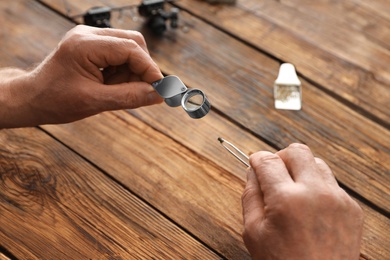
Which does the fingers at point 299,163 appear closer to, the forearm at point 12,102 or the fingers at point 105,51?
the fingers at point 105,51

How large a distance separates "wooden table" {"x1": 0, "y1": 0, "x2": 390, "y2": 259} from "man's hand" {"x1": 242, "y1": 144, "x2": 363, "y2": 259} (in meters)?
0.16

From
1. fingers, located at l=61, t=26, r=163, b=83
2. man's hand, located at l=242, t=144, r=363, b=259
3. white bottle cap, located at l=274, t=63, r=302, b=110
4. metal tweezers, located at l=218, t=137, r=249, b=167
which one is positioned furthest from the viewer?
white bottle cap, located at l=274, t=63, r=302, b=110

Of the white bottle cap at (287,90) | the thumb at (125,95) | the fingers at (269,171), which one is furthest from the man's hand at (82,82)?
the white bottle cap at (287,90)

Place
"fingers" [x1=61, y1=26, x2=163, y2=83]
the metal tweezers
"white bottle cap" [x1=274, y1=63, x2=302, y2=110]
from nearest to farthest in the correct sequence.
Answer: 1. "fingers" [x1=61, y1=26, x2=163, y2=83]
2. the metal tweezers
3. "white bottle cap" [x1=274, y1=63, x2=302, y2=110]

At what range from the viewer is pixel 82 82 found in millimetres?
877

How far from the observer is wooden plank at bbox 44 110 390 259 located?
0.95 metres

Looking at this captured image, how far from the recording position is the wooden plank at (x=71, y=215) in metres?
0.90

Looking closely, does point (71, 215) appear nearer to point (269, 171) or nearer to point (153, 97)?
point (153, 97)

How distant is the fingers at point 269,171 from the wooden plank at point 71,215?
0.22 m

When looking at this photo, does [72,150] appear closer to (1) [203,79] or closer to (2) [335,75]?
(1) [203,79]

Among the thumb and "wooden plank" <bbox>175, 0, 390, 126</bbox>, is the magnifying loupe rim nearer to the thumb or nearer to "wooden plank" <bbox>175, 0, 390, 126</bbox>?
the thumb

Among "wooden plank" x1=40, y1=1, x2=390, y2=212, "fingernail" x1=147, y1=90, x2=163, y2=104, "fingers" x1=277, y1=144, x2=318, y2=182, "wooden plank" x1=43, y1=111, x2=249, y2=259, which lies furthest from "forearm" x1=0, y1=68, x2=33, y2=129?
"fingers" x1=277, y1=144, x2=318, y2=182

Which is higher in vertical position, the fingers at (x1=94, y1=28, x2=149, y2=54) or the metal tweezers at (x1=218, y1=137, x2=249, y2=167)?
the fingers at (x1=94, y1=28, x2=149, y2=54)

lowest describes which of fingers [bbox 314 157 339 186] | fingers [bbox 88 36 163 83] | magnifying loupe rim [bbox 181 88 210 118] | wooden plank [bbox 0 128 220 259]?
wooden plank [bbox 0 128 220 259]
